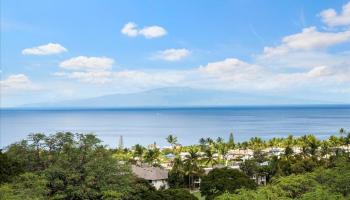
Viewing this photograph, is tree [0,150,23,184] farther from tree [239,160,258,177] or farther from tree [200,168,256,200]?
tree [239,160,258,177]

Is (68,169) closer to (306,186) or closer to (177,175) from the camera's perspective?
(306,186)

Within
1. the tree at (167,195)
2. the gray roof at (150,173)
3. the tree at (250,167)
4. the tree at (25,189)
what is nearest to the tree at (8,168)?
the tree at (25,189)

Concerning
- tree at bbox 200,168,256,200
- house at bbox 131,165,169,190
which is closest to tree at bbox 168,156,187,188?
house at bbox 131,165,169,190

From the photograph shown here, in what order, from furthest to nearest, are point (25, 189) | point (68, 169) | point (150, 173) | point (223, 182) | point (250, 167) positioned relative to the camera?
point (250, 167), point (150, 173), point (223, 182), point (68, 169), point (25, 189)

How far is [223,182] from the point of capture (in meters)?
33.5

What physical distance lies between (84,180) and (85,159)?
1.29m

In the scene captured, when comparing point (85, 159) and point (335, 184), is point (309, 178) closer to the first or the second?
point (335, 184)

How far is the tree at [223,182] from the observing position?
32812mm

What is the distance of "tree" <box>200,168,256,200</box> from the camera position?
32.8 metres

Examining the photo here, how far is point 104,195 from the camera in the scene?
23.6m

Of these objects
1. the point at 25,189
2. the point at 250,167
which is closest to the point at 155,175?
the point at 250,167

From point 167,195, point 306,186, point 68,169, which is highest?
point 68,169

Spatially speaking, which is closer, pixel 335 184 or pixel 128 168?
pixel 335 184

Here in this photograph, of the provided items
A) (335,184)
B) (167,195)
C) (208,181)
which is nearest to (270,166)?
(208,181)
